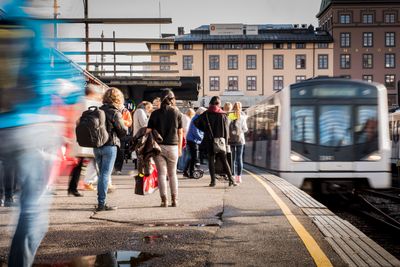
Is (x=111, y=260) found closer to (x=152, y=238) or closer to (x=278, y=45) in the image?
(x=152, y=238)

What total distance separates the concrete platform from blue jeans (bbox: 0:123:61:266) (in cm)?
151

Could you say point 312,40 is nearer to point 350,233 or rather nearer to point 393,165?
point 393,165

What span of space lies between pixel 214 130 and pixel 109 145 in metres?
4.42

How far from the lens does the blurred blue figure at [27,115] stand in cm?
346

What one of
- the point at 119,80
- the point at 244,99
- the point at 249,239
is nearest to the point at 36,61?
the point at 249,239

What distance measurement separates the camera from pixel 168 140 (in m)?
→ 9.27

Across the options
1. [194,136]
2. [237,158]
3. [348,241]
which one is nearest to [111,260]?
[348,241]

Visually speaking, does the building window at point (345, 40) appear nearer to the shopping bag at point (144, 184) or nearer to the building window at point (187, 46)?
the building window at point (187, 46)

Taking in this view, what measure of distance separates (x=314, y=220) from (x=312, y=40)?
79400mm

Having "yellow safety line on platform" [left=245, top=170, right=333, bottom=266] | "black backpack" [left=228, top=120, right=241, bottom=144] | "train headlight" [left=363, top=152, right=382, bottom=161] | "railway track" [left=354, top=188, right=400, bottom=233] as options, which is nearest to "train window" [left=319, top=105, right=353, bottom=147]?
"train headlight" [left=363, top=152, right=382, bottom=161]

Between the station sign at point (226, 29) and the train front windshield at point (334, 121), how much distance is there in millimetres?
71639

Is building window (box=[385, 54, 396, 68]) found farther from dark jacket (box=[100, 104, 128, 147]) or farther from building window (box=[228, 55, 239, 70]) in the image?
dark jacket (box=[100, 104, 128, 147])

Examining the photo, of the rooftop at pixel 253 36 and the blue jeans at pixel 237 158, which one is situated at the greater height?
the rooftop at pixel 253 36

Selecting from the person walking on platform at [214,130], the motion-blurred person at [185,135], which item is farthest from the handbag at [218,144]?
the motion-blurred person at [185,135]
